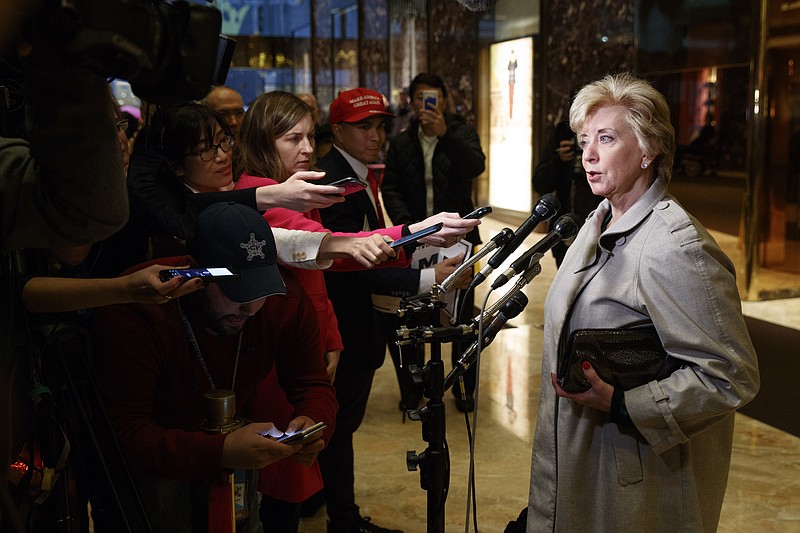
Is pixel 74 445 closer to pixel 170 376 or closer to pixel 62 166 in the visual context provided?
pixel 170 376

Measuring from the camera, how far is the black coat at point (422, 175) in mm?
4461

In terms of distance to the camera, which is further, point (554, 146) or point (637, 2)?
point (637, 2)

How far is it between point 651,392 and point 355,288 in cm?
150

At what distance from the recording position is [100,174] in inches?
53.2

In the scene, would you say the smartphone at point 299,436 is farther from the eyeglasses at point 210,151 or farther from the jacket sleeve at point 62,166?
the eyeglasses at point 210,151

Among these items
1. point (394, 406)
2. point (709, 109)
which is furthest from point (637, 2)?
point (394, 406)

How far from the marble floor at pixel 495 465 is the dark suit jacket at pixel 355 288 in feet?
2.00

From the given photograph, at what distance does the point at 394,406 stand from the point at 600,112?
9.31 feet

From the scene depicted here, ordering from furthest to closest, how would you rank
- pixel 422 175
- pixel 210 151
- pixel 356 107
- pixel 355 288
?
1. pixel 422 175
2. pixel 356 107
3. pixel 355 288
4. pixel 210 151

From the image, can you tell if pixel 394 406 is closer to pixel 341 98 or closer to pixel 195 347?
pixel 341 98

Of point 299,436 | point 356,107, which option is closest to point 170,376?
point 299,436

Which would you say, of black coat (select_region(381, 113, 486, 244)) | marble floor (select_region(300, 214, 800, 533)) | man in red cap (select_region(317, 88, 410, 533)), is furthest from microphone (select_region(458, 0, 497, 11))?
black coat (select_region(381, 113, 486, 244))

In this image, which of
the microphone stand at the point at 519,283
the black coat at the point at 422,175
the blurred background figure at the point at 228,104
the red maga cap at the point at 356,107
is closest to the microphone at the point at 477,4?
the microphone stand at the point at 519,283

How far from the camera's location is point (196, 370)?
2086mm
